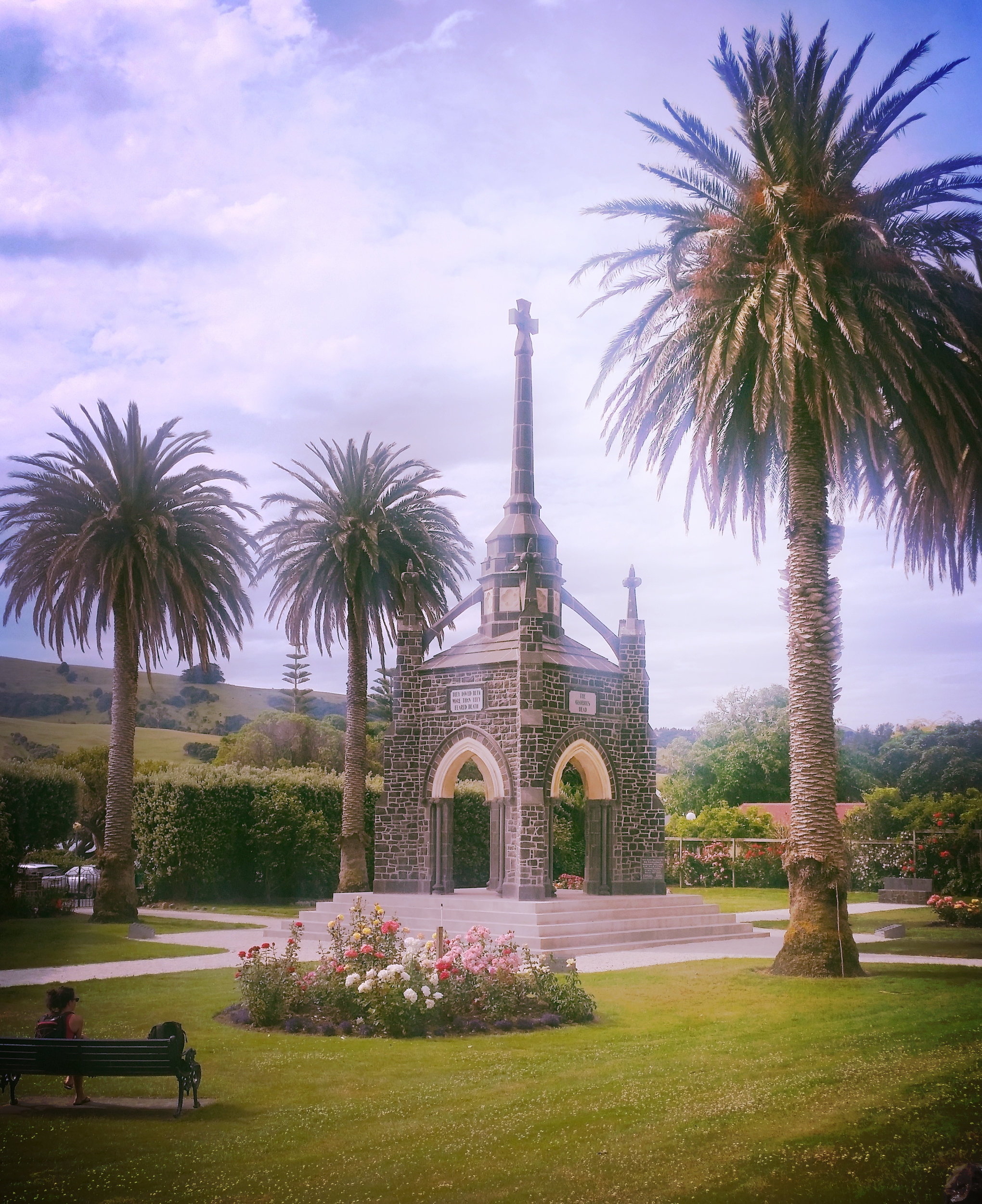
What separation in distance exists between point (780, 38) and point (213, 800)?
24.3 m

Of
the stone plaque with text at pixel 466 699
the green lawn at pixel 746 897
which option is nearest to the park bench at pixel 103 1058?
the stone plaque with text at pixel 466 699

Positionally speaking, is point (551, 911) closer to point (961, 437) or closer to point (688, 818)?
point (961, 437)

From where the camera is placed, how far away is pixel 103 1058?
793 centimetres

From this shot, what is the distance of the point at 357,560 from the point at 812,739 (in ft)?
55.1

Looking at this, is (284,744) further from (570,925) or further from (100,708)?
(570,925)

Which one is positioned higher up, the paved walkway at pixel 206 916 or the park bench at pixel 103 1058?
the park bench at pixel 103 1058

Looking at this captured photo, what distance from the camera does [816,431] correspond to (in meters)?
17.0

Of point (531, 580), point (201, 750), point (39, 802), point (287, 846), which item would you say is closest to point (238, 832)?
point (287, 846)

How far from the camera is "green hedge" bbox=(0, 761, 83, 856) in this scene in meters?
20.2

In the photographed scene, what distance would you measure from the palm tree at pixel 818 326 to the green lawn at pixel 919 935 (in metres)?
4.28

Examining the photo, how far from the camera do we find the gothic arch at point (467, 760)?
23.9 metres

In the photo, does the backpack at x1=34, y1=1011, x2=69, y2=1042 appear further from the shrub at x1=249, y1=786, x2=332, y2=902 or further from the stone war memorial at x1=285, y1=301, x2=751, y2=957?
the shrub at x1=249, y1=786, x2=332, y2=902

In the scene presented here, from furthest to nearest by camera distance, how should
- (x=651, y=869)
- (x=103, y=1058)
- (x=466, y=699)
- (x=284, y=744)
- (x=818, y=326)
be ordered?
(x=284, y=744)
(x=651, y=869)
(x=466, y=699)
(x=818, y=326)
(x=103, y=1058)

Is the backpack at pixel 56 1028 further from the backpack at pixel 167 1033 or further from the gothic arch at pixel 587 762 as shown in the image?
the gothic arch at pixel 587 762
